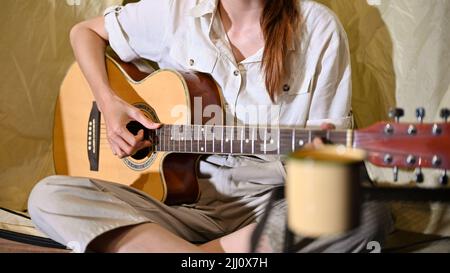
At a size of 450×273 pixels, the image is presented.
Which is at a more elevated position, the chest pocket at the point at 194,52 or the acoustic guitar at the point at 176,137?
the chest pocket at the point at 194,52

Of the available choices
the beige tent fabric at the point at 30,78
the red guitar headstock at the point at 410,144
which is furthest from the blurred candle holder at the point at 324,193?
the beige tent fabric at the point at 30,78

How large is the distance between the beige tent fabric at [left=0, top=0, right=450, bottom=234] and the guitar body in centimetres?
16

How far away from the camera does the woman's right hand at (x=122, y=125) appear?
3.47 ft

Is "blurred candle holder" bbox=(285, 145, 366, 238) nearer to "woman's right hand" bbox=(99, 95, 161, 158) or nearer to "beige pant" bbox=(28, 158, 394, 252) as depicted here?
"beige pant" bbox=(28, 158, 394, 252)

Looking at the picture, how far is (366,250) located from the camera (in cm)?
91

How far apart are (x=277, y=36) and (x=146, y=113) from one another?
31 centimetres

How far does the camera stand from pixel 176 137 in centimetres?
104

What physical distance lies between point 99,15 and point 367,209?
33.0 inches

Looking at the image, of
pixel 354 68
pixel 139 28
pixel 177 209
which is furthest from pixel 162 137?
pixel 354 68

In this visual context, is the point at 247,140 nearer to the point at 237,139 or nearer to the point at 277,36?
the point at 237,139

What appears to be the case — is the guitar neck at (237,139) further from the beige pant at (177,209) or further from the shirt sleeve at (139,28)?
the shirt sleeve at (139,28)

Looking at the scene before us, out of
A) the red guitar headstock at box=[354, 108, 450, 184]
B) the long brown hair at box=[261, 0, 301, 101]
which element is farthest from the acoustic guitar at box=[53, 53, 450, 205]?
the long brown hair at box=[261, 0, 301, 101]

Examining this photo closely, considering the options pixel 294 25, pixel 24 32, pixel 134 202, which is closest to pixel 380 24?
pixel 294 25

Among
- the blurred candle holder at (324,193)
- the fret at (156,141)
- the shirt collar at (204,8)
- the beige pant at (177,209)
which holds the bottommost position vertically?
the beige pant at (177,209)
